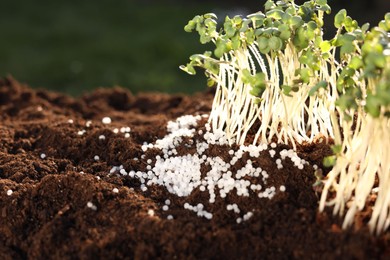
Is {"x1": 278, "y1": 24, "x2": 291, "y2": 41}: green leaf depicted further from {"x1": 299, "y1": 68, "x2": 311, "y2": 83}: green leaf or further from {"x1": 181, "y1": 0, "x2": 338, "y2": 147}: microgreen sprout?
{"x1": 299, "y1": 68, "x2": 311, "y2": 83}: green leaf

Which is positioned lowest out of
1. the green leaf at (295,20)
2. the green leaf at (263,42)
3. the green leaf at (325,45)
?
the green leaf at (263,42)

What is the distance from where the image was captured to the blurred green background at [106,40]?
398cm

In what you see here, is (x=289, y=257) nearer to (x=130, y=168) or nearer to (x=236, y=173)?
(x=236, y=173)

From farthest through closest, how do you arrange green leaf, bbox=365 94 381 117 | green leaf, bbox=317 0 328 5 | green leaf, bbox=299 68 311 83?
green leaf, bbox=317 0 328 5 < green leaf, bbox=299 68 311 83 < green leaf, bbox=365 94 381 117

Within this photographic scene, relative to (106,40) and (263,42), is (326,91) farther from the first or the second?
(106,40)

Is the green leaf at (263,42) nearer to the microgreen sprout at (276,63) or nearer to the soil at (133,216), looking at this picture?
the microgreen sprout at (276,63)

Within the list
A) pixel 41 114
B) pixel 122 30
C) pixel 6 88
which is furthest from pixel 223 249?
pixel 122 30

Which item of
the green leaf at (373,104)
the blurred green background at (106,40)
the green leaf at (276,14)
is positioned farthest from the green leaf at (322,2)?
the blurred green background at (106,40)

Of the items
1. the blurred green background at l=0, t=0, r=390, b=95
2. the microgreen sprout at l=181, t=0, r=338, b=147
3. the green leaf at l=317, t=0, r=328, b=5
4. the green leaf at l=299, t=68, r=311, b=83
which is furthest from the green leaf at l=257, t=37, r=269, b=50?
the blurred green background at l=0, t=0, r=390, b=95

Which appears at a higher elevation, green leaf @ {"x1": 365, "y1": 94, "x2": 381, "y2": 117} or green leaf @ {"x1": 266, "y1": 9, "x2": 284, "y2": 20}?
green leaf @ {"x1": 266, "y1": 9, "x2": 284, "y2": 20}

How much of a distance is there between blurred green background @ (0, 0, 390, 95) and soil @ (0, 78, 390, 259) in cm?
188

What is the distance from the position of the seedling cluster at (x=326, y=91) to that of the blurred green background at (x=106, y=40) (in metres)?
1.93

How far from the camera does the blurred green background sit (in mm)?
3980

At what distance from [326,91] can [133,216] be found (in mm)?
644
